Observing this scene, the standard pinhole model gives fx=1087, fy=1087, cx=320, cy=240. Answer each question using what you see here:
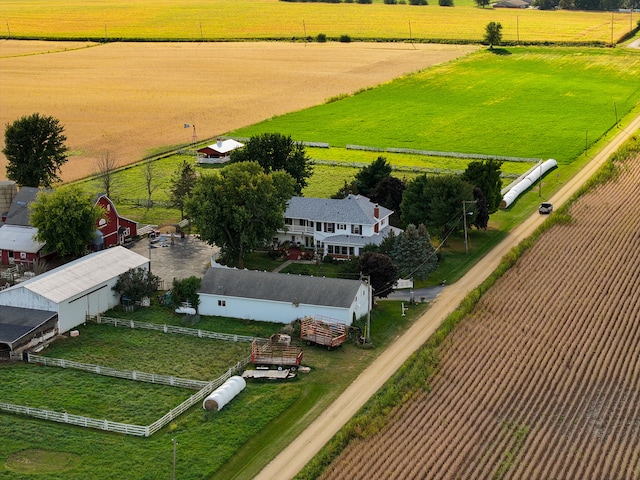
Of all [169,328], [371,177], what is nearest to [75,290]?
[169,328]

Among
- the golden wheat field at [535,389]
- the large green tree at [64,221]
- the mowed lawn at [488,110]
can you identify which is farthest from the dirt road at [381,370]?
the mowed lawn at [488,110]

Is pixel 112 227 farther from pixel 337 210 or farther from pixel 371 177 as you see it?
pixel 371 177

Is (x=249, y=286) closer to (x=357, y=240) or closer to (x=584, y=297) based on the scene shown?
(x=357, y=240)

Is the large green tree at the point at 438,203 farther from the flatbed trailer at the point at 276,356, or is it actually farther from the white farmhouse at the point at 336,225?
the flatbed trailer at the point at 276,356

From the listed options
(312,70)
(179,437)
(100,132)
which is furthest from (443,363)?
(312,70)

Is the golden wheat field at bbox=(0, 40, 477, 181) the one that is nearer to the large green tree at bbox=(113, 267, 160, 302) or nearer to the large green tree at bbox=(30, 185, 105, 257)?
the large green tree at bbox=(30, 185, 105, 257)

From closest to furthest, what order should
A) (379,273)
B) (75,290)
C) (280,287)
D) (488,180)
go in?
(75,290)
(280,287)
(379,273)
(488,180)
